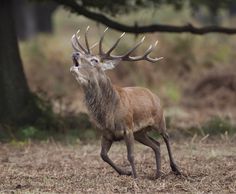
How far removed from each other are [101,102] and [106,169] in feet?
5.44

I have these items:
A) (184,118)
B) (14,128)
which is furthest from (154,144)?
(184,118)

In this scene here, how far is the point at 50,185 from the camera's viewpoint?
423 inches

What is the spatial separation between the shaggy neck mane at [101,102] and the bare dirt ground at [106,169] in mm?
786

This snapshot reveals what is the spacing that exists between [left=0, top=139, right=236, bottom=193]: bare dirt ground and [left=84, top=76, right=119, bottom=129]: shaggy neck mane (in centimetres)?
79

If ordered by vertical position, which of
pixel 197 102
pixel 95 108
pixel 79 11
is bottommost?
pixel 197 102

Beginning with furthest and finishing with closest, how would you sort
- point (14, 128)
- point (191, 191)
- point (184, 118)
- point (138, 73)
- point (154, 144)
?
point (138, 73)
point (184, 118)
point (14, 128)
point (154, 144)
point (191, 191)

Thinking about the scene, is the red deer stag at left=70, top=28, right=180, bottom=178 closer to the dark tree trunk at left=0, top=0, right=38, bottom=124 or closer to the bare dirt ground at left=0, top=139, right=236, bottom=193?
the bare dirt ground at left=0, top=139, right=236, bottom=193

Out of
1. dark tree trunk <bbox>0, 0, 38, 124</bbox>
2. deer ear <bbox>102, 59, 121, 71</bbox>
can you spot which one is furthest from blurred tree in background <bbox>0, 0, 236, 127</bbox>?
deer ear <bbox>102, 59, 121, 71</bbox>

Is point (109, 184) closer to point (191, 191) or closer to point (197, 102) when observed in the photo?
point (191, 191)

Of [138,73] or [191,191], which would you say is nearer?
[191,191]

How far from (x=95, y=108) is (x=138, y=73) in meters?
14.8

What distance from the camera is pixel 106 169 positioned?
494 inches

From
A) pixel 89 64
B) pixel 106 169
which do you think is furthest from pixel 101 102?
pixel 106 169

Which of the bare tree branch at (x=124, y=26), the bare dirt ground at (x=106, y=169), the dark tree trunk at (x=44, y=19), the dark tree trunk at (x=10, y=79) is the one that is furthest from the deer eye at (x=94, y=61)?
the dark tree trunk at (x=44, y=19)
